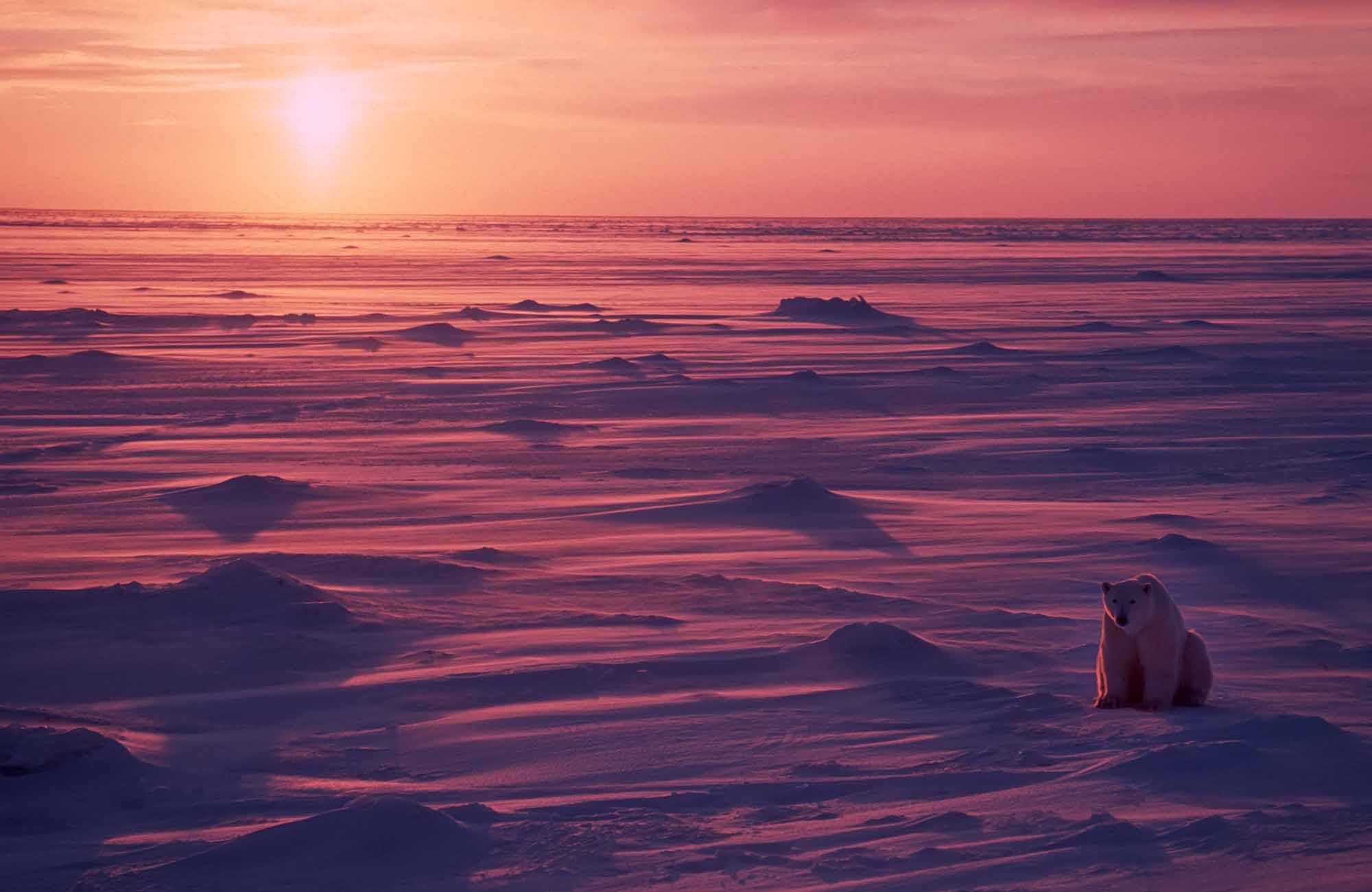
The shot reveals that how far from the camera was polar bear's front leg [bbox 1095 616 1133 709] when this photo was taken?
4.78m

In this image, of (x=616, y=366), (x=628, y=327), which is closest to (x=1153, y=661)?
(x=616, y=366)

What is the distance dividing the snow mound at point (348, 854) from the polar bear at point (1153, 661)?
2357 mm

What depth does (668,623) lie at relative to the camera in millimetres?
5926

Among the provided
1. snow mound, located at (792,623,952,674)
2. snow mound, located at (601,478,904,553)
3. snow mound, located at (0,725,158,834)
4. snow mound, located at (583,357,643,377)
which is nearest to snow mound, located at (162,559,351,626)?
snow mound, located at (0,725,158,834)

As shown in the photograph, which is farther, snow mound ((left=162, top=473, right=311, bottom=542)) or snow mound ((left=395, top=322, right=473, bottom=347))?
snow mound ((left=395, top=322, right=473, bottom=347))

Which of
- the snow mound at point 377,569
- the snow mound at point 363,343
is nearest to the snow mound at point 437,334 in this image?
the snow mound at point 363,343

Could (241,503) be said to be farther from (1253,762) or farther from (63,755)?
(1253,762)

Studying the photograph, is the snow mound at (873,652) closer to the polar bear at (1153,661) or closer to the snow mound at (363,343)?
the polar bear at (1153,661)

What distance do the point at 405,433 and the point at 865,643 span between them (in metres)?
6.68

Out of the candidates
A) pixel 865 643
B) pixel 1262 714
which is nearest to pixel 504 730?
pixel 865 643

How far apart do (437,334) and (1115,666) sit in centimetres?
1552

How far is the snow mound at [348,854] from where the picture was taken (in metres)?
3.51

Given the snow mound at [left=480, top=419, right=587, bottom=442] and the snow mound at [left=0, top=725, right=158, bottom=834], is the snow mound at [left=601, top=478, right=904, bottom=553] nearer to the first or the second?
the snow mound at [left=480, top=419, right=587, bottom=442]

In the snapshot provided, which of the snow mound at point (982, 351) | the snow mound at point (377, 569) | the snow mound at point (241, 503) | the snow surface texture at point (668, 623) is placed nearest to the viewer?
the snow surface texture at point (668, 623)
